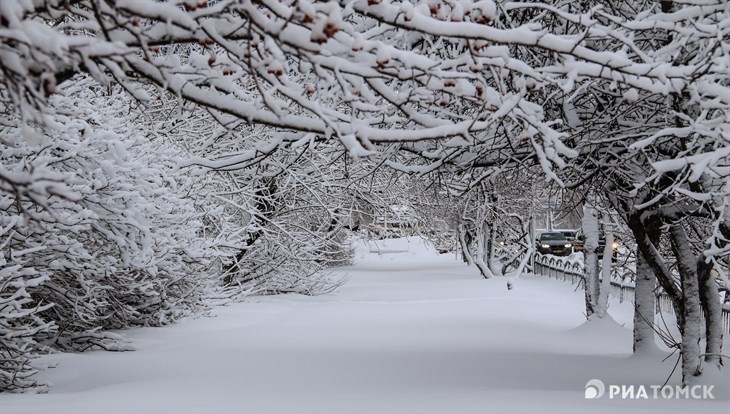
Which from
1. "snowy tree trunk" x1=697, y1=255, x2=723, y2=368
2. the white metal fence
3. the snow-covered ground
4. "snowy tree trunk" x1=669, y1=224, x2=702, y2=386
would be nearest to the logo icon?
the snow-covered ground

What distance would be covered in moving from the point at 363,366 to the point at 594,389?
2877 mm

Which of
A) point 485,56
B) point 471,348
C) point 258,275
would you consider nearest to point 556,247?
point 258,275

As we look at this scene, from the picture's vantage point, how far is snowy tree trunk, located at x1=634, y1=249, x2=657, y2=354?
35.3ft

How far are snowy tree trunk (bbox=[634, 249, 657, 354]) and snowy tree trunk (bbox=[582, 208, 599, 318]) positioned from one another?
3396 millimetres

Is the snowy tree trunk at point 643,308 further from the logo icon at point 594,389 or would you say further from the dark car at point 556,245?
the dark car at point 556,245

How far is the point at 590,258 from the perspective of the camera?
1516 cm

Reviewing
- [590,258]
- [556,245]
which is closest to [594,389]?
[590,258]

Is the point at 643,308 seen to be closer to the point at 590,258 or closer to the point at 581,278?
the point at 590,258

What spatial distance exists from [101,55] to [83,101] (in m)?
7.48

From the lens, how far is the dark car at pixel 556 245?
4381cm

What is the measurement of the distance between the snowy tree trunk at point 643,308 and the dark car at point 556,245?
32.6 metres

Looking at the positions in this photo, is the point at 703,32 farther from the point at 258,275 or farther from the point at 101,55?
the point at 258,275

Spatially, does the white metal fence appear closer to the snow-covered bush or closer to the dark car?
the snow-covered bush

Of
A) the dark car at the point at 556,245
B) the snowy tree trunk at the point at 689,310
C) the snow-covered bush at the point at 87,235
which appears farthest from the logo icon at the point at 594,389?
the dark car at the point at 556,245
